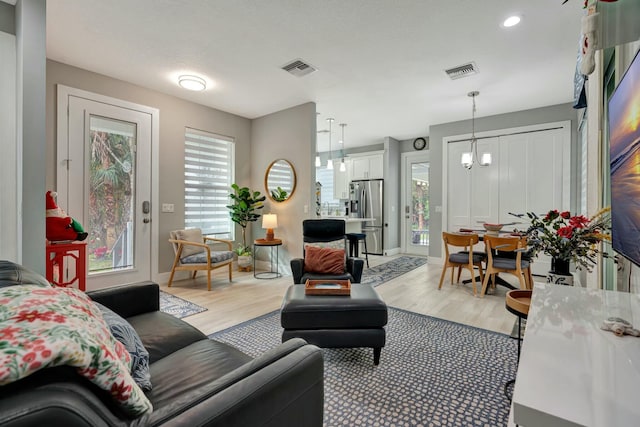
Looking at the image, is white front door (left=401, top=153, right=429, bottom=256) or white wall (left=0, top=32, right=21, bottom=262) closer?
white wall (left=0, top=32, right=21, bottom=262)

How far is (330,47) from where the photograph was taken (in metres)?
2.90

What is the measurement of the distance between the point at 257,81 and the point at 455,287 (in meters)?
3.65

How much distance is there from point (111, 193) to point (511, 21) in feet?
14.7

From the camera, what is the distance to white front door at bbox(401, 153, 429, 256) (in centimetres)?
659

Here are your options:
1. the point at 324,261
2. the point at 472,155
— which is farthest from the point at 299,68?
the point at 472,155

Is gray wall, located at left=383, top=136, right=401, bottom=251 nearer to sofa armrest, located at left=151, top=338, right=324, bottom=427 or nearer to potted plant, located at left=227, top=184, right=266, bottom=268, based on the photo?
potted plant, located at left=227, top=184, right=266, bottom=268

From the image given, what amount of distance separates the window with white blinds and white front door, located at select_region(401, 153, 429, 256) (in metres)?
3.87

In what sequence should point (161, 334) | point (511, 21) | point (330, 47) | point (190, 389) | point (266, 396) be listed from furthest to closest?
point (330, 47)
point (511, 21)
point (161, 334)
point (190, 389)
point (266, 396)

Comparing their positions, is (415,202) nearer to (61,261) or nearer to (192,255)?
(192,255)

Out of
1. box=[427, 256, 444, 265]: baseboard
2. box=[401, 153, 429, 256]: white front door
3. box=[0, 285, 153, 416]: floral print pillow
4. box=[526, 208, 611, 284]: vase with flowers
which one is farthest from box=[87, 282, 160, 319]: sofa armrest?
box=[401, 153, 429, 256]: white front door

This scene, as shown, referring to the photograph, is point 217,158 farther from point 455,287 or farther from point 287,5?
point 455,287

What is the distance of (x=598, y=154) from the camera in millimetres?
2096

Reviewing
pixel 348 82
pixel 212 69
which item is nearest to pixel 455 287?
pixel 348 82

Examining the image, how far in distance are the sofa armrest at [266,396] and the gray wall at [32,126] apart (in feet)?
6.48
